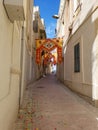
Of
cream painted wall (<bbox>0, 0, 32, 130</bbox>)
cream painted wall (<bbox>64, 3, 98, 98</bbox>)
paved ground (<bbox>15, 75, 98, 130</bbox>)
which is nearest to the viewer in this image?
cream painted wall (<bbox>0, 0, 32, 130</bbox>)

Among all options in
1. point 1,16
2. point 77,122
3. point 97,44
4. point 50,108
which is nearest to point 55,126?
point 77,122

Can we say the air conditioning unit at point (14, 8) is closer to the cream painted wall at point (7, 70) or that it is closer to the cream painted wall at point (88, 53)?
the cream painted wall at point (7, 70)

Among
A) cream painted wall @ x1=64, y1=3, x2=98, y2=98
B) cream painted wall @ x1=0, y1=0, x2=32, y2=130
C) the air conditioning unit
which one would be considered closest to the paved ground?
cream painted wall @ x1=0, y1=0, x2=32, y2=130

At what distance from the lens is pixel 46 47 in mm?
16547

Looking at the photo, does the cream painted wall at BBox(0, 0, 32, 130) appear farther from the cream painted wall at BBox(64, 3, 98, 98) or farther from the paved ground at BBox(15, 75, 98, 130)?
the cream painted wall at BBox(64, 3, 98, 98)

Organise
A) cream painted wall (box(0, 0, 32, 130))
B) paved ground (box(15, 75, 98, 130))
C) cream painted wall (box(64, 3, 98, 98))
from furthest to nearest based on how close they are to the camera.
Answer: cream painted wall (box(64, 3, 98, 98)) → paved ground (box(15, 75, 98, 130)) → cream painted wall (box(0, 0, 32, 130))

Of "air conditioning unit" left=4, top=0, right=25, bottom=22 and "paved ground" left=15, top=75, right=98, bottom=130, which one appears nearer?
"air conditioning unit" left=4, top=0, right=25, bottom=22

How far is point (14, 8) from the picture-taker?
9.66 feet

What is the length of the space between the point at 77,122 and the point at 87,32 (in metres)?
4.12

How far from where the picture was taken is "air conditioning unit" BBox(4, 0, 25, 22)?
2826 mm

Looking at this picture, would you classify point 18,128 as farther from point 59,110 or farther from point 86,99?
point 86,99

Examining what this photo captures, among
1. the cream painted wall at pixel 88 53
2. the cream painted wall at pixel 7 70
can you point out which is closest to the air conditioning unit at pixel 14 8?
the cream painted wall at pixel 7 70

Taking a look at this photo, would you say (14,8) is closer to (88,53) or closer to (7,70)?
(7,70)

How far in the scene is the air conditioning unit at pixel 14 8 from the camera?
2.83 meters
